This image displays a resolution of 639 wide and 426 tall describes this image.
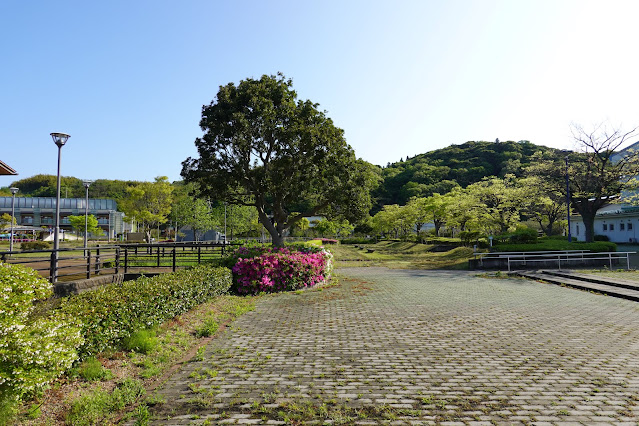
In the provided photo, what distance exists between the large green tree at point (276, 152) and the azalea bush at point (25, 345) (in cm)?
985

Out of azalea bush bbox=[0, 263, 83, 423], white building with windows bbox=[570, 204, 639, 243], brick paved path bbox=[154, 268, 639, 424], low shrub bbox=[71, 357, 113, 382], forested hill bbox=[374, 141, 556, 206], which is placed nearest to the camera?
azalea bush bbox=[0, 263, 83, 423]

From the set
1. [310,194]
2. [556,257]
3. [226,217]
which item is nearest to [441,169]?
[226,217]

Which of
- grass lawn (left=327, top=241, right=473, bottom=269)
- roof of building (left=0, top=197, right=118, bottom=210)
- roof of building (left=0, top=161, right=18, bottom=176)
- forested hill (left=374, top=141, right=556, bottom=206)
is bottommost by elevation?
grass lawn (left=327, top=241, right=473, bottom=269)

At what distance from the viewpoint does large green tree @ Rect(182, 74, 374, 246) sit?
13680 millimetres

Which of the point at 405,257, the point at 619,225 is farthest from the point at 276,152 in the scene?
the point at 619,225

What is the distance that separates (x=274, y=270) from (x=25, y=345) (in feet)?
28.7

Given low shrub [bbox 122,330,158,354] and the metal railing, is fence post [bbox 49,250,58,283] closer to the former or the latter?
low shrub [bbox 122,330,158,354]

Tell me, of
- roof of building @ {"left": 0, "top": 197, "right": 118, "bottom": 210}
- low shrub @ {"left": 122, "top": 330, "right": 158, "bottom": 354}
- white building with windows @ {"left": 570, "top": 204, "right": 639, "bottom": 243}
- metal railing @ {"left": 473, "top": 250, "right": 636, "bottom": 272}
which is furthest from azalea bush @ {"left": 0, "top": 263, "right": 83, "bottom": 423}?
roof of building @ {"left": 0, "top": 197, "right": 118, "bottom": 210}

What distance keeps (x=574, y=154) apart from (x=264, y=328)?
89.4ft

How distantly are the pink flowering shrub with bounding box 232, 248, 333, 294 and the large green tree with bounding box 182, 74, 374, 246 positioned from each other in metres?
2.54

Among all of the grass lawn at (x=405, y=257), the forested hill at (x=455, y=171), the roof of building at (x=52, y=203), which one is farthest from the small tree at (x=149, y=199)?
the forested hill at (x=455, y=171)

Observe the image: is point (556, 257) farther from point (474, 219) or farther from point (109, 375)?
point (109, 375)

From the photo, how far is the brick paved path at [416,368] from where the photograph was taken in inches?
145

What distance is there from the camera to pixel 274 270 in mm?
11914
